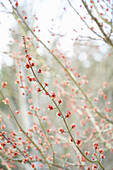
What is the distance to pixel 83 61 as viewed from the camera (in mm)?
12477

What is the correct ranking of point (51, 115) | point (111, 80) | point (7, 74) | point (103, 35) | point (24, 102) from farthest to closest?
1. point (111, 80)
2. point (51, 115)
3. point (7, 74)
4. point (24, 102)
5. point (103, 35)

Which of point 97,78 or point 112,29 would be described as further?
point 97,78

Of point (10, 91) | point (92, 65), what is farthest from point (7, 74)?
point (92, 65)

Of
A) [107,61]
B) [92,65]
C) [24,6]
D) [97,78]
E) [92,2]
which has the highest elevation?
[92,65]

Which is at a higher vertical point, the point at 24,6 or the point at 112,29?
the point at 24,6

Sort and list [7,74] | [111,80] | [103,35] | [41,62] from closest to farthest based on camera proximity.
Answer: [103,35]
[41,62]
[7,74]
[111,80]

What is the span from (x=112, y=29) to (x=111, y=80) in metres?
7.56

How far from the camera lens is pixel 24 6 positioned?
212 inches

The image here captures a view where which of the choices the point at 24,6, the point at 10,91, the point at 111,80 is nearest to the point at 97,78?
the point at 111,80

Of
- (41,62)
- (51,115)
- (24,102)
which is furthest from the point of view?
(51,115)

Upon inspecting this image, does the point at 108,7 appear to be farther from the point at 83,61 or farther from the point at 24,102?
the point at 83,61

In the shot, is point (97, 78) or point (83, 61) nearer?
point (97, 78)

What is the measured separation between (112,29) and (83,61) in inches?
421

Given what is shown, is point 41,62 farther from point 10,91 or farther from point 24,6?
point 10,91
